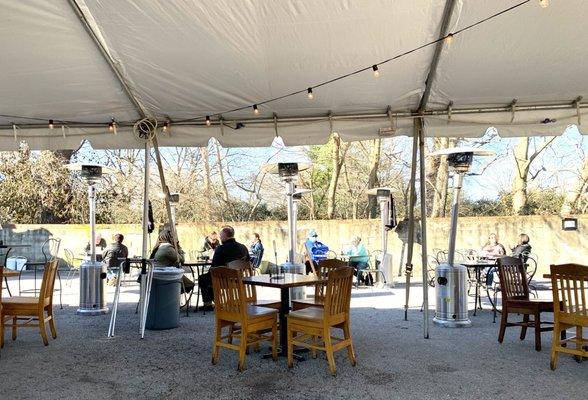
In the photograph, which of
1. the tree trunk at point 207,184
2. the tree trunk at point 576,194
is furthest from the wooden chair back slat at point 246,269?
the tree trunk at point 207,184

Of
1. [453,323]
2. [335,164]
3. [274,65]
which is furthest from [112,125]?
[335,164]

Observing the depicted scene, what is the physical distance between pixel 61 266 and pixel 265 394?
13.8 meters

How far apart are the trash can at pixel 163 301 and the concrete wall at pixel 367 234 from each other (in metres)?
8.43

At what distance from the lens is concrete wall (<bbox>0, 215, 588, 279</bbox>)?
1308 centimetres

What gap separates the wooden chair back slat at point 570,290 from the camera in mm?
4211

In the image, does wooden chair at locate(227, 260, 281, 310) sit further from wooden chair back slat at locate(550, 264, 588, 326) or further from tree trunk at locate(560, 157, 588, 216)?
tree trunk at locate(560, 157, 588, 216)

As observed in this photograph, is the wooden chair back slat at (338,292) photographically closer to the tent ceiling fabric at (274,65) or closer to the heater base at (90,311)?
the tent ceiling fabric at (274,65)

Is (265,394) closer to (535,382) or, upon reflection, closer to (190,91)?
(535,382)

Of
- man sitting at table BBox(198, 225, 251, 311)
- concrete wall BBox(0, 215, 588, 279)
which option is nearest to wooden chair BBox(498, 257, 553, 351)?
man sitting at table BBox(198, 225, 251, 311)

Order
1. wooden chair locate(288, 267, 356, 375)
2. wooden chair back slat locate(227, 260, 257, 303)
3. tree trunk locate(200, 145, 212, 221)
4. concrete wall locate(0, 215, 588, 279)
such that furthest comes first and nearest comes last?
tree trunk locate(200, 145, 212, 221), concrete wall locate(0, 215, 588, 279), wooden chair back slat locate(227, 260, 257, 303), wooden chair locate(288, 267, 356, 375)

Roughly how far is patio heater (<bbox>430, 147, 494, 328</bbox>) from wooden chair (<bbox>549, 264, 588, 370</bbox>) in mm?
1824

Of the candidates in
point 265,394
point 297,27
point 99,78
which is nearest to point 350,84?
point 297,27

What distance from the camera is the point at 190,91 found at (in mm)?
5340

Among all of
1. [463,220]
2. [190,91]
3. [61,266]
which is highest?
[190,91]
